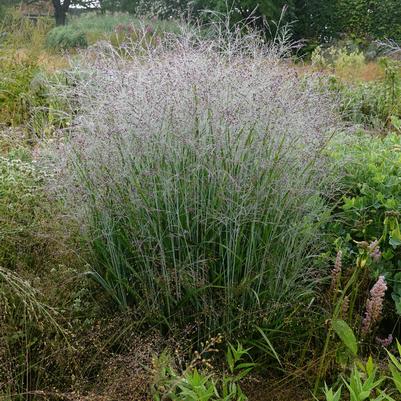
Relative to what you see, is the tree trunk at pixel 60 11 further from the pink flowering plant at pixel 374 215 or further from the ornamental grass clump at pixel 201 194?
the ornamental grass clump at pixel 201 194

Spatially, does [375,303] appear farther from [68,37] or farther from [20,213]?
[68,37]

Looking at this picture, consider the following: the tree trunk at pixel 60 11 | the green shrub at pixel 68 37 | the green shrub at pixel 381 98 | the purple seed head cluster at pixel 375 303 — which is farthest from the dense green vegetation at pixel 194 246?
the tree trunk at pixel 60 11

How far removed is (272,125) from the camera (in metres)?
2.58

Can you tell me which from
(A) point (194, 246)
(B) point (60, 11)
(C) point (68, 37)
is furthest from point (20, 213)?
(B) point (60, 11)

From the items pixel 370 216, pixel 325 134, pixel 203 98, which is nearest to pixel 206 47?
pixel 203 98

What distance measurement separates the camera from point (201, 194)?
254 cm

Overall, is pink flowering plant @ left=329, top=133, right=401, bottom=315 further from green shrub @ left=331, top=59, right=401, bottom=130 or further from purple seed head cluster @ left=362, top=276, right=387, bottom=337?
green shrub @ left=331, top=59, right=401, bottom=130

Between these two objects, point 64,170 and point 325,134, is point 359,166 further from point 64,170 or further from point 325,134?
point 64,170

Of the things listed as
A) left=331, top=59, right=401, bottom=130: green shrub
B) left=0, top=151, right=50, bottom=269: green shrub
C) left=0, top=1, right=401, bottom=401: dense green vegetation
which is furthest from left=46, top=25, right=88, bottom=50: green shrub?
left=0, top=1, right=401, bottom=401: dense green vegetation

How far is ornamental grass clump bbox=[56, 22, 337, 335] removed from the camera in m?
2.51

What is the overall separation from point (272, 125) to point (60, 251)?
113 centimetres

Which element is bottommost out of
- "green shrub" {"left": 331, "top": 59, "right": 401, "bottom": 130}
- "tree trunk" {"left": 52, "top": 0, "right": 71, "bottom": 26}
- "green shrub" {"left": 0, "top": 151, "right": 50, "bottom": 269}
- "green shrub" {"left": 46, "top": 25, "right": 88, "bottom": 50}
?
"tree trunk" {"left": 52, "top": 0, "right": 71, "bottom": 26}

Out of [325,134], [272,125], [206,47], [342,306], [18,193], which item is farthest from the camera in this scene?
[18,193]

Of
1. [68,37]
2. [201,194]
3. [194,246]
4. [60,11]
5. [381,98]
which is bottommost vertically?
[60,11]
